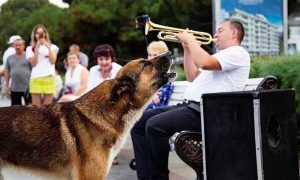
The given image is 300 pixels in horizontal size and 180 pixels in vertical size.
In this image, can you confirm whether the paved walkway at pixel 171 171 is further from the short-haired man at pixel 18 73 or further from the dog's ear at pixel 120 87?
the short-haired man at pixel 18 73

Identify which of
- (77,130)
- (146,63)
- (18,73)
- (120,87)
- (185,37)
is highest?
(185,37)

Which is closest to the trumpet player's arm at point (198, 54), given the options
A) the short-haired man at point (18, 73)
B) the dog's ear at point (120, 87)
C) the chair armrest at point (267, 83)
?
the chair armrest at point (267, 83)

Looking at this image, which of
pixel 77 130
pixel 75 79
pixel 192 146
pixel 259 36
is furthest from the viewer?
pixel 259 36

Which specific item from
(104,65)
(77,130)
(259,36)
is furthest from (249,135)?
(259,36)

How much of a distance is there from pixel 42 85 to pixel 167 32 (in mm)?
4422

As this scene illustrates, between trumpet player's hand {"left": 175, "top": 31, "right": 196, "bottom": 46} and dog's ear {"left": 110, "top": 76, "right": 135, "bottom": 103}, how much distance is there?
107 centimetres

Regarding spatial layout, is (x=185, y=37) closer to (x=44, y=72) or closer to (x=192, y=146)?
(x=192, y=146)

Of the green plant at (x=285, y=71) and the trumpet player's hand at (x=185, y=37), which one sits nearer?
the trumpet player's hand at (x=185, y=37)

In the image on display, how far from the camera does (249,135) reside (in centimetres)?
433

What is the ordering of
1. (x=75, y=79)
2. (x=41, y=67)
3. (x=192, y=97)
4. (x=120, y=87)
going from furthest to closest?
1. (x=41, y=67)
2. (x=75, y=79)
3. (x=192, y=97)
4. (x=120, y=87)

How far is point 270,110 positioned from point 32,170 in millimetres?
1923

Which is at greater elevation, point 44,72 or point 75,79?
point 44,72

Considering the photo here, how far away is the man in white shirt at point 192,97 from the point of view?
5129 mm

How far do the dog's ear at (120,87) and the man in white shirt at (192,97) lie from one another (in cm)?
80
